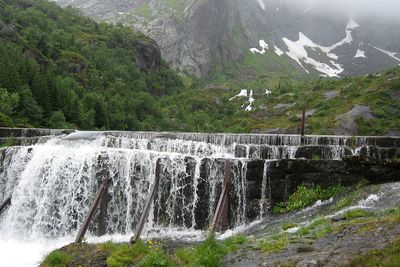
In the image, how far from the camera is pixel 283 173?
26719mm

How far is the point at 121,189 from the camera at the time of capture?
91.6ft

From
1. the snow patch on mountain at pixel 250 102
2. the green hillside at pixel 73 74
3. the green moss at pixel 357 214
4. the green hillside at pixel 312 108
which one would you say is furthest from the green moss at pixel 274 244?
the snow patch on mountain at pixel 250 102

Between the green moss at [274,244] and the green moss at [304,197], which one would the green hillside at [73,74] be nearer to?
the green moss at [304,197]

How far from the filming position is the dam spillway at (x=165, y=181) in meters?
26.4

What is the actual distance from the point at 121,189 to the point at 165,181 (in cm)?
294

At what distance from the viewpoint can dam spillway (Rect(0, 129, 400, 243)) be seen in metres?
26.4

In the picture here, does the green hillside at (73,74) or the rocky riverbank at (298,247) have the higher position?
the green hillside at (73,74)

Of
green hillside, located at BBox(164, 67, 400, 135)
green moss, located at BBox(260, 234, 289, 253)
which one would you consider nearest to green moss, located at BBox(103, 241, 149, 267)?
green moss, located at BBox(260, 234, 289, 253)

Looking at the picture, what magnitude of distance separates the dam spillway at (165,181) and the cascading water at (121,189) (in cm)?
6

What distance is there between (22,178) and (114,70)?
3541 inches

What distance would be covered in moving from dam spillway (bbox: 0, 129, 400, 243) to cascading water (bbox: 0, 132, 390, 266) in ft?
0.20

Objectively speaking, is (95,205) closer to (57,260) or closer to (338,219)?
(57,260)

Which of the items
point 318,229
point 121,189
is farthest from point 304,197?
point 121,189

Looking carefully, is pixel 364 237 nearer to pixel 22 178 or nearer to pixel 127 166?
pixel 127 166
